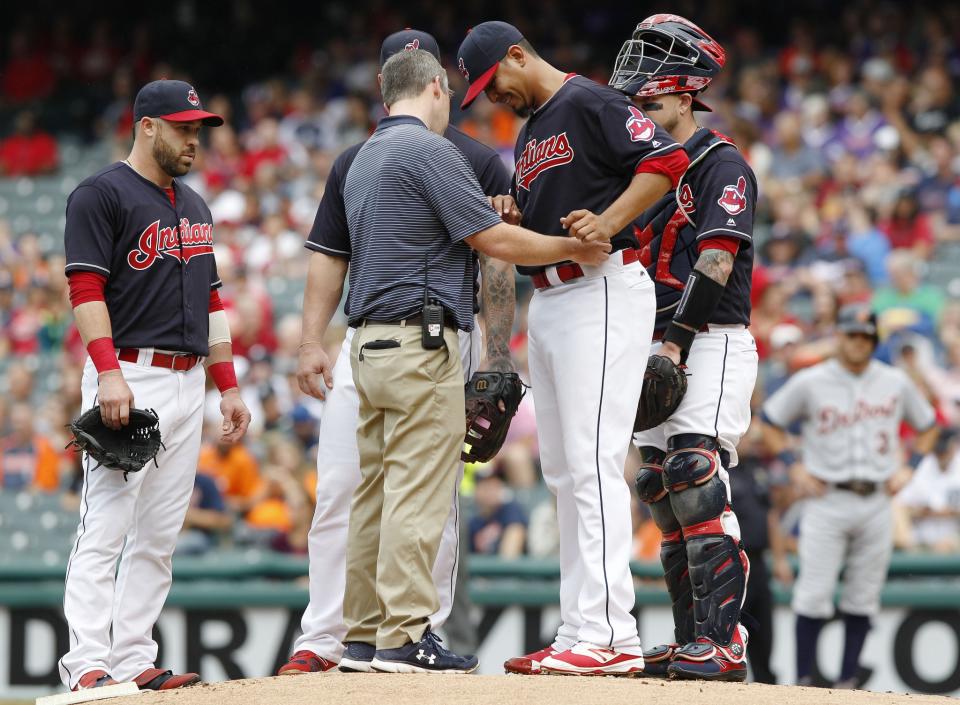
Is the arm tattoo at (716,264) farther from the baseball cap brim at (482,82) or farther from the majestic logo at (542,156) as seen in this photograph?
the baseball cap brim at (482,82)

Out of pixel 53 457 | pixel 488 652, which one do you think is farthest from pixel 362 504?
pixel 53 457

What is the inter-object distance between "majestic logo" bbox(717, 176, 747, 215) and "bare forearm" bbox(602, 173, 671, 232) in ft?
1.23

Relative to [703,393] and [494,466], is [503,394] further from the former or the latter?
[494,466]

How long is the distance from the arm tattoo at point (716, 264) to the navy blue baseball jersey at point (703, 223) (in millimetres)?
69

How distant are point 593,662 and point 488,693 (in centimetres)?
47

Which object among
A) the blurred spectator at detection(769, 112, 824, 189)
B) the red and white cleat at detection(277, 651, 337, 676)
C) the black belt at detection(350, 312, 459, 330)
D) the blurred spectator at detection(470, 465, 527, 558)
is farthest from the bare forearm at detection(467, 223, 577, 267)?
the blurred spectator at detection(769, 112, 824, 189)

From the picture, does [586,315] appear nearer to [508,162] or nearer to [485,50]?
[485,50]

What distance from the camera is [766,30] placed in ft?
53.6

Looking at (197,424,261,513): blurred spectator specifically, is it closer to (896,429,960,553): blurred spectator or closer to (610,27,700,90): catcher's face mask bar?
(896,429,960,553): blurred spectator

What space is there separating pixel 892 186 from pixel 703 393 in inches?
296

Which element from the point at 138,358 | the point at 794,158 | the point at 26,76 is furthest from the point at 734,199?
the point at 26,76

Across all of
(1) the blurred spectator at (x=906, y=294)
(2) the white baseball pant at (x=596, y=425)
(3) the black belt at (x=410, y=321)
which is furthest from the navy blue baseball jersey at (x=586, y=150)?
(1) the blurred spectator at (x=906, y=294)

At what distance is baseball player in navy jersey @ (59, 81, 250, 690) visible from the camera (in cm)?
480

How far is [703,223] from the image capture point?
487 cm
